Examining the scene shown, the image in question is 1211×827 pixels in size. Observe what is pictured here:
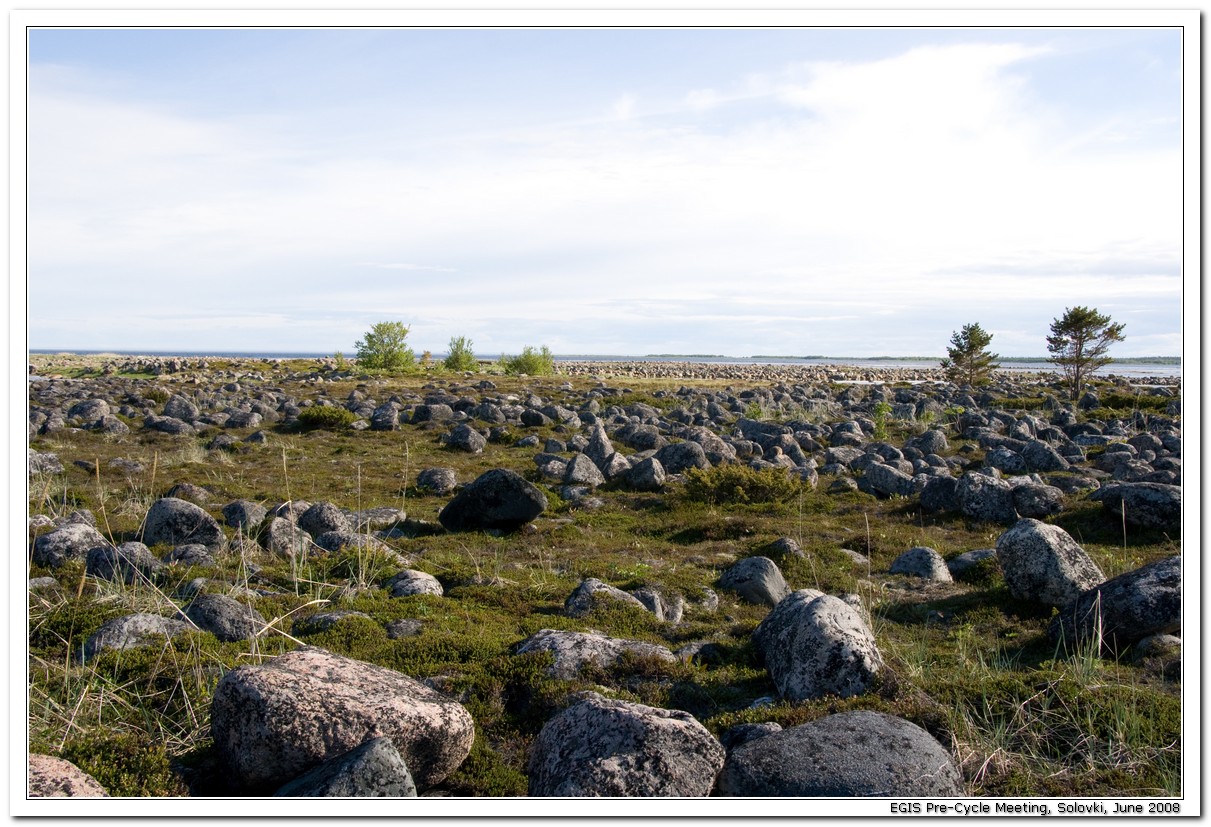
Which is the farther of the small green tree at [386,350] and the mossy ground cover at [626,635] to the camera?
the small green tree at [386,350]

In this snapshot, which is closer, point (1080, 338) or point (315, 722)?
point (315, 722)

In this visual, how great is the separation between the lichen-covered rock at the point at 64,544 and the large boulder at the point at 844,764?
8.00 meters

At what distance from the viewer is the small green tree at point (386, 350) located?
168 feet

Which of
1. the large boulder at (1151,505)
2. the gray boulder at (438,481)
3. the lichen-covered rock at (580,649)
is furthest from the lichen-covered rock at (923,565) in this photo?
the gray boulder at (438,481)

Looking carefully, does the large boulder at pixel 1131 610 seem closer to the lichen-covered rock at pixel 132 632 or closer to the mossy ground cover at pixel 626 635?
the mossy ground cover at pixel 626 635

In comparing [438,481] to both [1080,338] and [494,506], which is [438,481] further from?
[1080,338]

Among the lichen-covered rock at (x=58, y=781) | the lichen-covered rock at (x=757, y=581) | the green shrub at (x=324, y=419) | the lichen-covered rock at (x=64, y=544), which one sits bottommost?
the lichen-covered rock at (x=757, y=581)

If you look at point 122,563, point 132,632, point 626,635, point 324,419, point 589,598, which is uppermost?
point 324,419

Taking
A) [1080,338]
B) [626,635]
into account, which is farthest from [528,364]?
[626,635]

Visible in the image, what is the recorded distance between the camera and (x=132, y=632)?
624 centimetres

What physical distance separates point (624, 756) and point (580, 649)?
211 cm

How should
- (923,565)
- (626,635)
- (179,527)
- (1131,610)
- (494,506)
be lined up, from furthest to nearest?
(494,506), (179,527), (923,565), (626,635), (1131,610)

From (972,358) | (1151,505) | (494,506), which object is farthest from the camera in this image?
(972,358)

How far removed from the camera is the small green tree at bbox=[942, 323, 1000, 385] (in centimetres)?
4581
